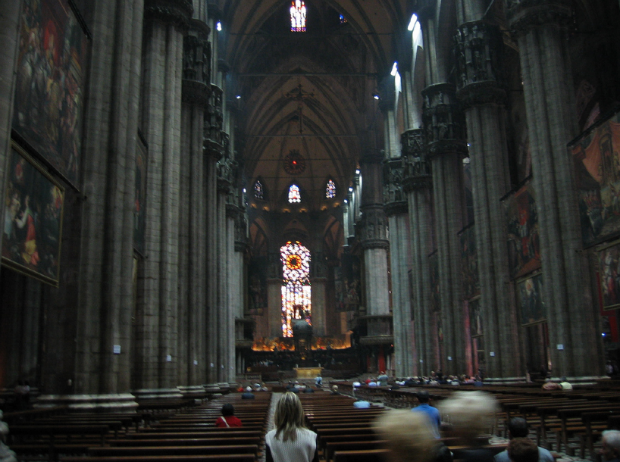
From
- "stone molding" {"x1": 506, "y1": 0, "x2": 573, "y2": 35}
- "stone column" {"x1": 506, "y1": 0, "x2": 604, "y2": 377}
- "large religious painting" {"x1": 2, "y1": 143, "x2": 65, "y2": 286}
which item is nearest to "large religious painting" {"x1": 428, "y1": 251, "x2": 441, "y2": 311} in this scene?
"stone column" {"x1": 506, "y1": 0, "x2": 604, "y2": 377}

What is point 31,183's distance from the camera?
35.9 feet

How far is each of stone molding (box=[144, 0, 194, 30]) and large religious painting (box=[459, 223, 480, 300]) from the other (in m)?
15.4

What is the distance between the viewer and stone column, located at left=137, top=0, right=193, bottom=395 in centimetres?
1794

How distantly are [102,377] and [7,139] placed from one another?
5.99 meters

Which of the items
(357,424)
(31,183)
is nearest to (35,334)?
(31,183)

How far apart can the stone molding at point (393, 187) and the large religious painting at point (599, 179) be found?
23.9 metres

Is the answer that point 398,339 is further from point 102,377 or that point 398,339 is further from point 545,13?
point 102,377

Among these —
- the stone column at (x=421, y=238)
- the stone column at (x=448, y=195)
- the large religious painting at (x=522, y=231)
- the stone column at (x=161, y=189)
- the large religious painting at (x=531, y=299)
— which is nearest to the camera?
the stone column at (x=161, y=189)

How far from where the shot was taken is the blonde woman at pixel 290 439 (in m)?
4.07

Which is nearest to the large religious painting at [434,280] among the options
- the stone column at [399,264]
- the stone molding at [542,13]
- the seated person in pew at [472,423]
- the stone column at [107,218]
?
the stone column at [399,264]

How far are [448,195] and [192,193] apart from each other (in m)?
13.8

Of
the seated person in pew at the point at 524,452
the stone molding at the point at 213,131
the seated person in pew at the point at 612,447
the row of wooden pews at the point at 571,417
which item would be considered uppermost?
the stone molding at the point at 213,131

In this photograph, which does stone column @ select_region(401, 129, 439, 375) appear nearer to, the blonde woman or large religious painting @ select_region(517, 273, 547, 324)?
large religious painting @ select_region(517, 273, 547, 324)

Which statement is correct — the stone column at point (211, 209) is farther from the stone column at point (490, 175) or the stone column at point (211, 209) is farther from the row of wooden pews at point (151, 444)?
the row of wooden pews at point (151, 444)
